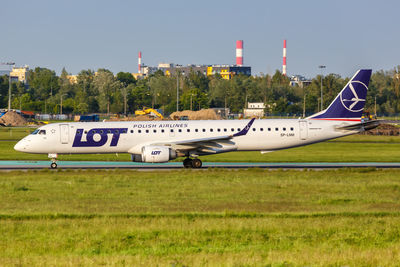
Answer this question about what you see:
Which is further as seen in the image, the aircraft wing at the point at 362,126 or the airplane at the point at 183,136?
the aircraft wing at the point at 362,126

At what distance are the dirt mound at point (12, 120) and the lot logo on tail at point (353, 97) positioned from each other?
103715mm

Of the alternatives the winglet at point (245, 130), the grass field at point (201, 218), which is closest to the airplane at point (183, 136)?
the winglet at point (245, 130)

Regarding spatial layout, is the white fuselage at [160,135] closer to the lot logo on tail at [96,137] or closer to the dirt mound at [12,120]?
the lot logo on tail at [96,137]

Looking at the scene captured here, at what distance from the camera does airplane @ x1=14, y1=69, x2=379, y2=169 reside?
42.0 metres

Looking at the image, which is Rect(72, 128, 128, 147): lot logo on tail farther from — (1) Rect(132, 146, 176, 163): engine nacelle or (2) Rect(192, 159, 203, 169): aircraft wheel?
(2) Rect(192, 159, 203, 169): aircraft wheel

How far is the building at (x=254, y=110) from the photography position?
178 m

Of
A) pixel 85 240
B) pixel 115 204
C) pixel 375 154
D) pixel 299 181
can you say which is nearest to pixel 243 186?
pixel 299 181

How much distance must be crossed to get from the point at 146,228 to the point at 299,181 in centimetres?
1528

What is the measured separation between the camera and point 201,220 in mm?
21531

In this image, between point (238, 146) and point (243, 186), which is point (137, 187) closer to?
point (243, 186)

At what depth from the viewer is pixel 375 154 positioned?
54.7 metres

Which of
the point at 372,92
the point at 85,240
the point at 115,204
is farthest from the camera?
the point at 372,92

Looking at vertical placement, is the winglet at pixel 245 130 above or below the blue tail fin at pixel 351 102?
below

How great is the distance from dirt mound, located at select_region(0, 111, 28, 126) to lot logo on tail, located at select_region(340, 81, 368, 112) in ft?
340
